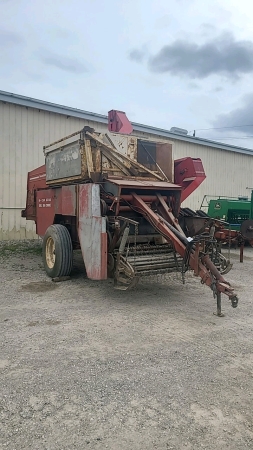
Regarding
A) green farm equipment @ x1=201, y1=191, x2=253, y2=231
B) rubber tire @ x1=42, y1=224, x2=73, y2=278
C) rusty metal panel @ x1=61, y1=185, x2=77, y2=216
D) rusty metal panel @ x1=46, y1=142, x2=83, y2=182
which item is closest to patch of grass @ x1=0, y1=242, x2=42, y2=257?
rusty metal panel @ x1=46, y1=142, x2=83, y2=182

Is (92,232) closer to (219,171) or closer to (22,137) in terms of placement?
(22,137)

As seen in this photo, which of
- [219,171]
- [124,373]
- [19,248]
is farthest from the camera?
[219,171]

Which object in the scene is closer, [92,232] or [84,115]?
[92,232]

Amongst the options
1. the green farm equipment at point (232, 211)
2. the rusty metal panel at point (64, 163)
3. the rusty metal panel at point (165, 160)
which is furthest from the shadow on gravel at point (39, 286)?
the green farm equipment at point (232, 211)

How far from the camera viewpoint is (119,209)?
19.3ft

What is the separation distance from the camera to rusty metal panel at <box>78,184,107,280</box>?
521cm

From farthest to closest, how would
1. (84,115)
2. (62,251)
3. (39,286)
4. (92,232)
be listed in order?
(84,115)
(62,251)
(39,286)
(92,232)

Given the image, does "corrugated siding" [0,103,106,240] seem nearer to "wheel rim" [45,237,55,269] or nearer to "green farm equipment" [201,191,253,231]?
"wheel rim" [45,237,55,269]

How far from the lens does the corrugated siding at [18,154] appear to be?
36.8 ft

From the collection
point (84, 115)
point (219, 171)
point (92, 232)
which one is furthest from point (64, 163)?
point (219, 171)

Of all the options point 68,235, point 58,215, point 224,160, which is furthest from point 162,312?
point 224,160

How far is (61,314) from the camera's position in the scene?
475 centimetres

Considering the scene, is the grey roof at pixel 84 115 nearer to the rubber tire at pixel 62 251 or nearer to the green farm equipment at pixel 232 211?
the green farm equipment at pixel 232 211

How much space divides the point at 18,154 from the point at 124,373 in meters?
9.60
